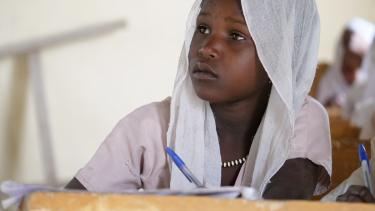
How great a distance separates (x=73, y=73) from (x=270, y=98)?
2.34 m

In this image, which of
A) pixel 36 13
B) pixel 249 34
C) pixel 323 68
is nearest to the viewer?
pixel 249 34

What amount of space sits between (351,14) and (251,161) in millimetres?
3950

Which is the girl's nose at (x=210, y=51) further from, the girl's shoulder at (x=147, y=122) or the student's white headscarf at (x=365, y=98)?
the student's white headscarf at (x=365, y=98)

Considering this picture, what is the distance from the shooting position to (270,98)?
52.6 inches

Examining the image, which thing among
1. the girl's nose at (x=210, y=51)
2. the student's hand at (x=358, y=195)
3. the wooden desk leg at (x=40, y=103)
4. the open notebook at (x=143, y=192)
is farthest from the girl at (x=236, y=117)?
the wooden desk leg at (x=40, y=103)

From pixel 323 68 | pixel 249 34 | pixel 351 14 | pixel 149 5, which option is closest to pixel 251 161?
pixel 249 34

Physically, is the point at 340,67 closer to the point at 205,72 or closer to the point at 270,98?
the point at 270,98

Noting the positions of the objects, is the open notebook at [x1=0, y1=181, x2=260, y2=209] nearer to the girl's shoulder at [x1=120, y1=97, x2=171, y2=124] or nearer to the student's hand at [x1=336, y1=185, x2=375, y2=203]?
the student's hand at [x1=336, y1=185, x2=375, y2=203]

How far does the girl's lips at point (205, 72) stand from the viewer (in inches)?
48.9

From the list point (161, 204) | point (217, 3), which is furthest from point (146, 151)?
point (161, 204)

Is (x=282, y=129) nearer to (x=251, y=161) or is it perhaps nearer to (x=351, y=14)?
(x=251, y=161)

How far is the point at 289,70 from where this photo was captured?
1287 mm

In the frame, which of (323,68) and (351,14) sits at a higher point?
(351,14)

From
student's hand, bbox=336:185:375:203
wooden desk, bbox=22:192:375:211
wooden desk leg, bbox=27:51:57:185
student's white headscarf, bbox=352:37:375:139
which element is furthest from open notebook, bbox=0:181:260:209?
wooden desk leg, bbox=27:51:57:185
